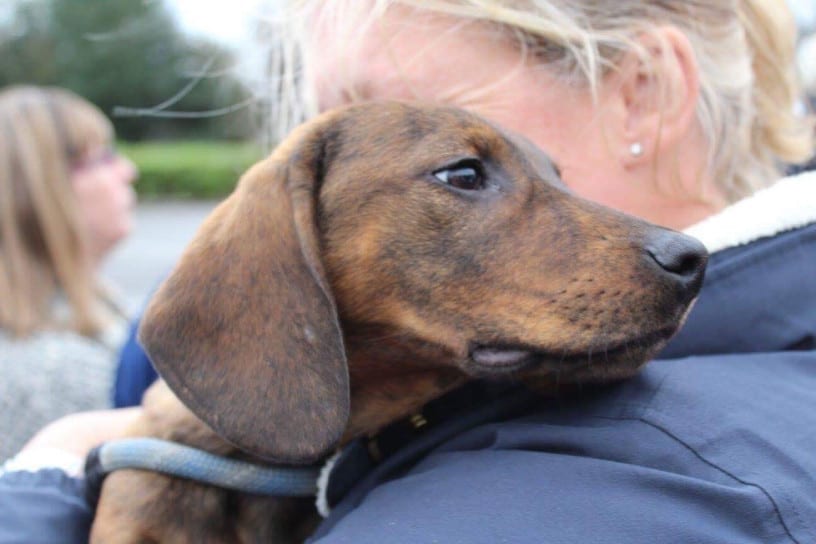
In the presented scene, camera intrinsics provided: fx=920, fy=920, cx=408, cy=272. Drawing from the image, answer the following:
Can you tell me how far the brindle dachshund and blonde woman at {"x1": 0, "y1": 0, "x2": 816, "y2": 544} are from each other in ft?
0.41

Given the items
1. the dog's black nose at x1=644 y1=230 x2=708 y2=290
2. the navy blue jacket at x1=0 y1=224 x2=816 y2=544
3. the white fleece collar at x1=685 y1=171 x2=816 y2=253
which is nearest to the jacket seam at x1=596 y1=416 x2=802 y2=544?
the navy blue jacket at x1=0 y1=224 x2=816 y2=544

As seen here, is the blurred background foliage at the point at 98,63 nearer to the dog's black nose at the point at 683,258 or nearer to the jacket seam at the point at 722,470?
the dog's black nose at the point at 683,258

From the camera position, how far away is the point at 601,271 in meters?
1.90

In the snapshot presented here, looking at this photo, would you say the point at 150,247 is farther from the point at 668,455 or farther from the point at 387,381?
the point at 668,455

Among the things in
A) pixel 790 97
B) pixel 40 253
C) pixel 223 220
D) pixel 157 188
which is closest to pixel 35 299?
pixel 40 253

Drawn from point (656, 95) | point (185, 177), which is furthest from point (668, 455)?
point (185, 177)

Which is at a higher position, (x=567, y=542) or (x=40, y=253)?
(x=567, y=542)

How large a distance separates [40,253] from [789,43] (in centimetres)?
364

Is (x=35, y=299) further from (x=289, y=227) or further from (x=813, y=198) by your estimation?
(x=813, y=198)

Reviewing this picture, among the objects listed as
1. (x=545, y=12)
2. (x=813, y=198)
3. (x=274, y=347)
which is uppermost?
(x=545, y=12)

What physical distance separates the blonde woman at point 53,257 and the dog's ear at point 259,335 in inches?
84.7

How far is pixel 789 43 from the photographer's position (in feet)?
9.53

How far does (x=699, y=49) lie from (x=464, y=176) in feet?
3.14

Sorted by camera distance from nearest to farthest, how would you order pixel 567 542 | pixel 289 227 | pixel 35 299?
pixel 567 542 → pixel 289 227 → pixel 35 299
